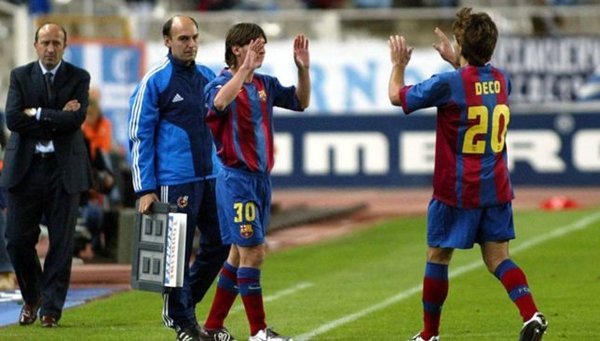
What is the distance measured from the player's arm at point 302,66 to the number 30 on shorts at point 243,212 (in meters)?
0.82

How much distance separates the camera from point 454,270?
17047mm

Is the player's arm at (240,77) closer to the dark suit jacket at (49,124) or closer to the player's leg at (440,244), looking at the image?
the player's leg at (440,244)

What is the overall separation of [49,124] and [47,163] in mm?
333

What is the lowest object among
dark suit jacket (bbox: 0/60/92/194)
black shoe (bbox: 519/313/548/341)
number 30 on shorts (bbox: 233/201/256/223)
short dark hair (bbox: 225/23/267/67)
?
black shoe (bbox: 519/313/548/341)

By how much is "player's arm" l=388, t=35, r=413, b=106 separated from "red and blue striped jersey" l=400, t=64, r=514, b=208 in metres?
0.05

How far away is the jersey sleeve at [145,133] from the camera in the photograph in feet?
35.4

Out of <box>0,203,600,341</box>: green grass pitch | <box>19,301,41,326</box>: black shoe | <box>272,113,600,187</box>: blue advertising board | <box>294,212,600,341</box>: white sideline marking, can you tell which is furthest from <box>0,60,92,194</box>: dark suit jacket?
<box>272,113,600,187</box>: blue advertising board

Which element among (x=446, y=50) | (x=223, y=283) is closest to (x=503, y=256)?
(x=446, y=50)

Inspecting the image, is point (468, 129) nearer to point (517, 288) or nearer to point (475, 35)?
point (475, 35)

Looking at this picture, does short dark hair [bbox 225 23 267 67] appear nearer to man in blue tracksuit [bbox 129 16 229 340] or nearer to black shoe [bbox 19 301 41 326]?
man in blue tracksuit [bbox 129 16 229 340]

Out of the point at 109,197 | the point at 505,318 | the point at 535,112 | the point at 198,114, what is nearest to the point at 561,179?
the point at 535,112

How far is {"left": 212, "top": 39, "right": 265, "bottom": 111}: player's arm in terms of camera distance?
10.4 m

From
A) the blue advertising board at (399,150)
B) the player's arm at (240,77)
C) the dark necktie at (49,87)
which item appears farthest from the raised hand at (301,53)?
the blue advertising board at (399,150)

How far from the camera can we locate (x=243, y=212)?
35.1 feet
